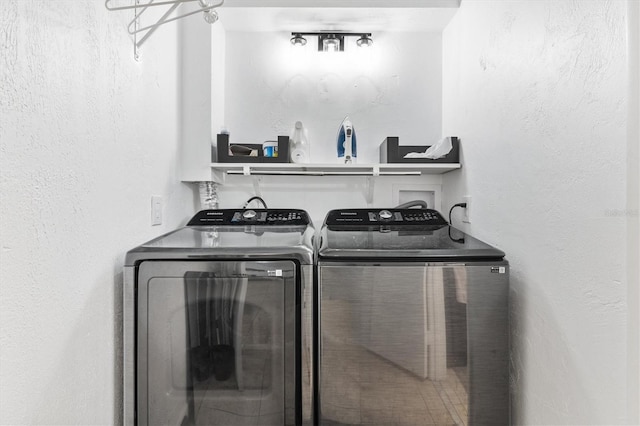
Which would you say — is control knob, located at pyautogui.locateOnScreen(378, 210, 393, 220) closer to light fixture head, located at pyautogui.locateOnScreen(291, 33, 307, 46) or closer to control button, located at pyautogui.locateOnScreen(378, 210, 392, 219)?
control button, located at pyautogui.locateOnScreen(378, 210, 392, 219)

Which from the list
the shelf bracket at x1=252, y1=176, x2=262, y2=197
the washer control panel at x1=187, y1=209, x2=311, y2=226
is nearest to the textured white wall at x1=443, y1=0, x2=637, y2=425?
the washer control panel at x1=187, y1=209, x2=311, y2=226

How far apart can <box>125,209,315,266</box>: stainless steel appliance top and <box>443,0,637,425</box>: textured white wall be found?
733 mm

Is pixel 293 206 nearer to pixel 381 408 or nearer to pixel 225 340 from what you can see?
pixel 225 340

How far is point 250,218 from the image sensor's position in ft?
6.14

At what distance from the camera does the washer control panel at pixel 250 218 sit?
1849 mm

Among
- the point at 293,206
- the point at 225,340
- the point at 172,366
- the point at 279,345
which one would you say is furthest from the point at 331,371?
the point at 293,206

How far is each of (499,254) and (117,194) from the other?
1.29 meters

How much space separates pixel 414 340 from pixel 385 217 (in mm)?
765

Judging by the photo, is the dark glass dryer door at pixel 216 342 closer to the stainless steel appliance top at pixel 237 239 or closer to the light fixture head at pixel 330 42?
the stainless steel appliance top at pixel 237 239

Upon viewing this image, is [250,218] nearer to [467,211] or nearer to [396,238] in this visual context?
[396,238]

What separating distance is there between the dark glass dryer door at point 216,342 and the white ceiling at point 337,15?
1395mm

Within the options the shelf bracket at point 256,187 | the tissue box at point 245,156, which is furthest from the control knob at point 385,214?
the shelf bracket at point 256,187

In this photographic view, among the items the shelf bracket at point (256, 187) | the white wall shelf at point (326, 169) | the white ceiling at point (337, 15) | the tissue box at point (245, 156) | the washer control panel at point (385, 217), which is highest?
the white ceiling at point (337, 15)

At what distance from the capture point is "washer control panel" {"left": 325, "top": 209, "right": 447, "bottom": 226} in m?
1.87
